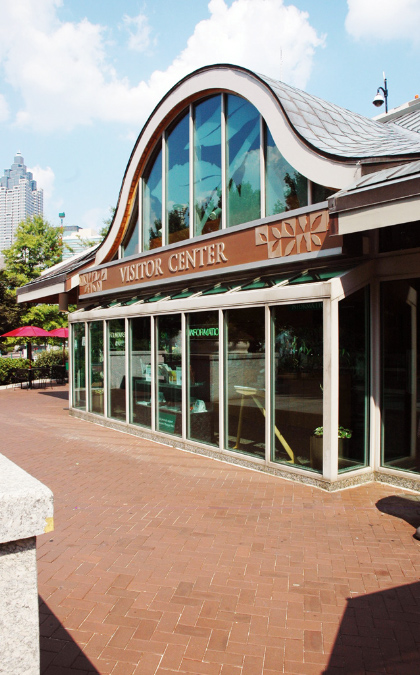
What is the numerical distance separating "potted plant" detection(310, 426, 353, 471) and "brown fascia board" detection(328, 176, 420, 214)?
2.90 m

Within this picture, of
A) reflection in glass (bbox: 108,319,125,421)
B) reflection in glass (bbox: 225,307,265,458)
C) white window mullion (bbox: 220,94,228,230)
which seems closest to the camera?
reflection in glass (bbox: 225,307,265,458)

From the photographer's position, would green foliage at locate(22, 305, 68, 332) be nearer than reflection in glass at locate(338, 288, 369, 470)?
No

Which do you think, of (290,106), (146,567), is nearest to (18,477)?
(146,567)

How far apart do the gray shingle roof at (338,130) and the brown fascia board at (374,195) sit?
1021 mm

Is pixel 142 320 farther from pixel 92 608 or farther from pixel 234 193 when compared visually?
pixel 92 608

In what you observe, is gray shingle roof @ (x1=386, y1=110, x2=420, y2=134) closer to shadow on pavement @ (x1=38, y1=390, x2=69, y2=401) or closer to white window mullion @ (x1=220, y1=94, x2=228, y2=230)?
white window mullion @ (x1=220, y1=94, x2=228, y2=230)

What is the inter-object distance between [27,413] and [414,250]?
1202 centimetres

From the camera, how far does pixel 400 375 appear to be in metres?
6.86

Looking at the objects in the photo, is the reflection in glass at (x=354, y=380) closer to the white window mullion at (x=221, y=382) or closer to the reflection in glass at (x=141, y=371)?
the white window mullion at (x=221, y=382)

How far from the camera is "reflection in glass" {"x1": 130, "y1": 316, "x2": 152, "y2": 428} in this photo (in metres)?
10.7

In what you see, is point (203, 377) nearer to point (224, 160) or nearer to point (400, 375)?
point (400, 375)

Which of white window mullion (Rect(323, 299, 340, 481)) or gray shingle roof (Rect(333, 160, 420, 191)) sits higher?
gray shingle roof (Rect(333, 160, 420, 191))

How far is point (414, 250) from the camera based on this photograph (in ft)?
21.4

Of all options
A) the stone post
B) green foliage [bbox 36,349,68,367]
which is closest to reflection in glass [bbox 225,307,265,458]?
the stone post
